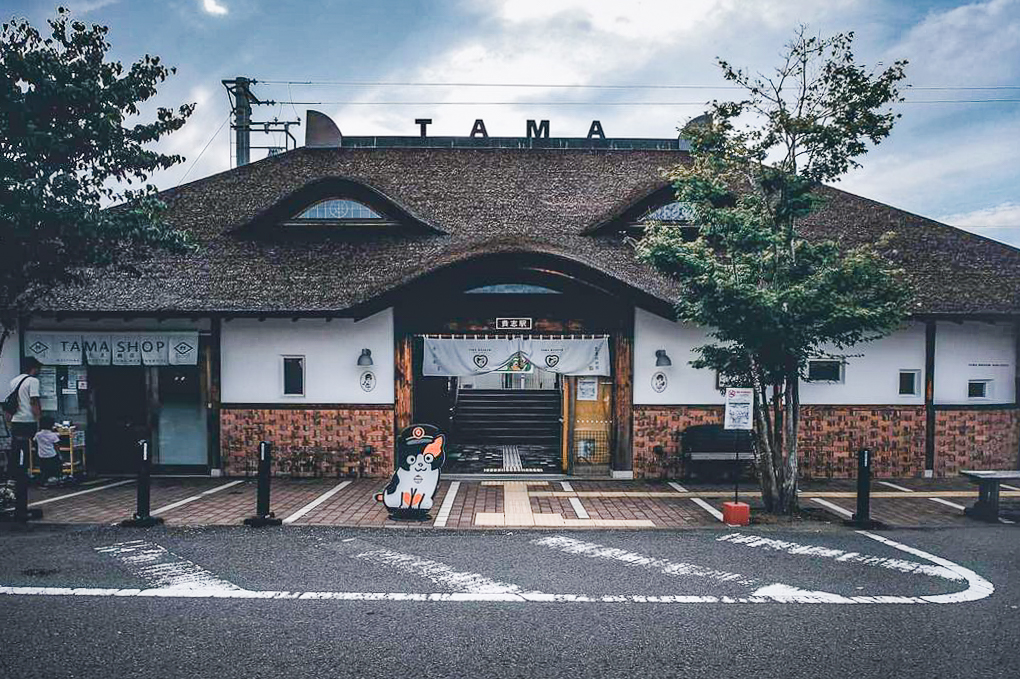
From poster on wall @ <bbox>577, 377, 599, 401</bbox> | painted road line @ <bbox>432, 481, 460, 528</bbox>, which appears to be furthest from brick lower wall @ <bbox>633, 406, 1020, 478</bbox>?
painted road line @ <bbox>432, 481, 460, 528</bbox>

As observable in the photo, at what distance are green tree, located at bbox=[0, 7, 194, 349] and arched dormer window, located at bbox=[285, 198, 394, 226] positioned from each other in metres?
4.34

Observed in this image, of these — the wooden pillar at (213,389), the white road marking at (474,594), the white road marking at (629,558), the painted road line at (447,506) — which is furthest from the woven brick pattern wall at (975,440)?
the wooden pillar at (213,389)

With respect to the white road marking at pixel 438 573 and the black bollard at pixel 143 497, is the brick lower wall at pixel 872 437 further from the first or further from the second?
the black bollard at pixel 143 497

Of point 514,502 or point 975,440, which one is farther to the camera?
point 975,440

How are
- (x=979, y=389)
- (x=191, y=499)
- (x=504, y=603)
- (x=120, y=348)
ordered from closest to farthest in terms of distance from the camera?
1. (x=504, y=603)
2. (x=191, y=499)
3. (x=120, y=348)
4. (x=979, y=389)

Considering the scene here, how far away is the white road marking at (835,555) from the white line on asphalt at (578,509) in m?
2.14

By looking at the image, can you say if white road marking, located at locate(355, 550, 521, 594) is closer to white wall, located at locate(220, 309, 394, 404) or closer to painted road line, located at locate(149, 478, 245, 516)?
painted road line, located at locate(149, 478, 245, 516)

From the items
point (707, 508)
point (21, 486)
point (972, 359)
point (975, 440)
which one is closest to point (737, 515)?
point (707, 508)

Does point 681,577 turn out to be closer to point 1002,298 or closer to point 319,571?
point 319,571

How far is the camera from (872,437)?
1309 centimetres

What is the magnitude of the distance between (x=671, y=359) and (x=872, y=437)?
454 cm

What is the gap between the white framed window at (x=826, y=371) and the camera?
13141 mm

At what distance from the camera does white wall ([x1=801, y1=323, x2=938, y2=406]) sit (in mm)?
13125

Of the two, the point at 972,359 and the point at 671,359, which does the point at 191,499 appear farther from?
the point at 972,359
